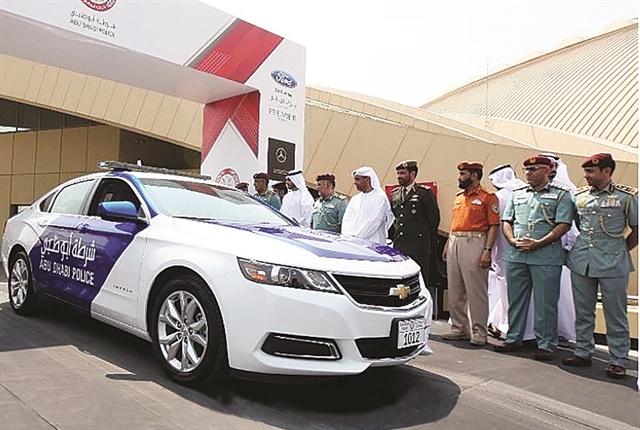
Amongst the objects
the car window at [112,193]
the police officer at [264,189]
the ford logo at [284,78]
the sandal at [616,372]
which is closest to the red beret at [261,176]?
the police officer at [264,189]

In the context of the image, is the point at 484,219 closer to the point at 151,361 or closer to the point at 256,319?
the point at 256,319

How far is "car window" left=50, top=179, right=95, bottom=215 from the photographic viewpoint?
4621mm

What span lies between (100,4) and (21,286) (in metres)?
3.20

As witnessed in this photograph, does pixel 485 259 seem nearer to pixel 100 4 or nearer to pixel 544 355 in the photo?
pixel 544 355

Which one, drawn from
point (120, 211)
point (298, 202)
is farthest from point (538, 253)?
point (298, 202)

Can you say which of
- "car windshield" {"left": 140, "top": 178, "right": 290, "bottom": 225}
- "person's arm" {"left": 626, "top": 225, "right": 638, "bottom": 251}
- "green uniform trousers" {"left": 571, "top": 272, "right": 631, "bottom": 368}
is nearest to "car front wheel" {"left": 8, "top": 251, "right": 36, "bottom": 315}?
"car windshield" {"left": 140, "top": 178, "right": 290, "bottom": 225}

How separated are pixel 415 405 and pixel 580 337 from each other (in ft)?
6.35

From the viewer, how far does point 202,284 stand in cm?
326

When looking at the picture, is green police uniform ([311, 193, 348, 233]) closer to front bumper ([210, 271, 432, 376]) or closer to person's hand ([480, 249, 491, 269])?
person's hand ([480, 249, 491, 269])

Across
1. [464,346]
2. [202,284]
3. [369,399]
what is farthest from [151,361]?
[464,346]

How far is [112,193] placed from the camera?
4.34m

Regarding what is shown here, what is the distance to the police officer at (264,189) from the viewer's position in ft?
25.2

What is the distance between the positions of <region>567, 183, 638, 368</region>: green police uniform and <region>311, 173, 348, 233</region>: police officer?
303cm

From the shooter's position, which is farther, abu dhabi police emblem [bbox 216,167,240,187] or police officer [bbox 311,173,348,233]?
abu dhabi police emblem [bbox 216,167,240,187]
